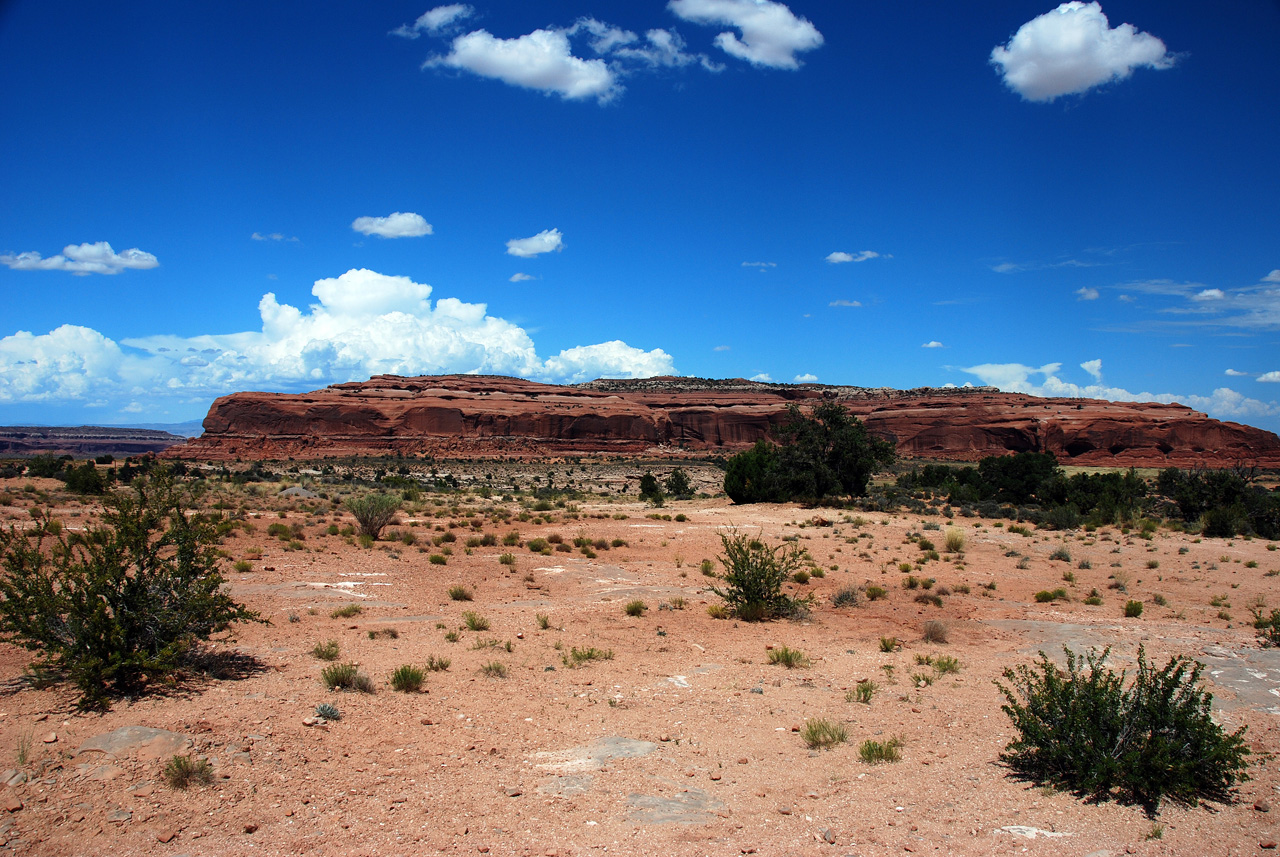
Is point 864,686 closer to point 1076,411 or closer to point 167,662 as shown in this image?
point 167,662

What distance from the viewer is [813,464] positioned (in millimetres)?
30625

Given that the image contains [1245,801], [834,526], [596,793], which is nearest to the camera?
[1245,801]

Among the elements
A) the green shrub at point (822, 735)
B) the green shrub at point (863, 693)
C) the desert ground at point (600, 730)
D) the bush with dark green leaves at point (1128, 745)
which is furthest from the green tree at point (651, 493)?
A: the bush with dark green leaves at point (1128, 745)

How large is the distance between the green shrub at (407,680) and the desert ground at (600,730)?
0.15 m

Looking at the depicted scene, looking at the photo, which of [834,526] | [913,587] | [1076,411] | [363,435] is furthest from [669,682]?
[1076,411]

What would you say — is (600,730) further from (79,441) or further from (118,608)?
(79,441)

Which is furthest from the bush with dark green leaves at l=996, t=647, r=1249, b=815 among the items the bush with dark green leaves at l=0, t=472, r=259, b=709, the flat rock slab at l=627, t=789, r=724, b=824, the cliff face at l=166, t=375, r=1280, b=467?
the cliff face at l=166, t=375, r=1280, b=467

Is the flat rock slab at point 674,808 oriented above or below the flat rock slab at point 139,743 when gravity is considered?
below

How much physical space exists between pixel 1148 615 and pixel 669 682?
9.10 metres

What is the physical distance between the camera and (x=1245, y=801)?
470 cm

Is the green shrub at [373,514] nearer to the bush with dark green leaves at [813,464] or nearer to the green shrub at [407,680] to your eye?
the green shrub at [407,680]

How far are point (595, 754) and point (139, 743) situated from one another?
10.9ft

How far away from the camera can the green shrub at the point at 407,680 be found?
6.83m

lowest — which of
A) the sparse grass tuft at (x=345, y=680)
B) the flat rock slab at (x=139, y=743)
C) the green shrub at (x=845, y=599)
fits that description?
the green shrub at (x=845, y=599)
